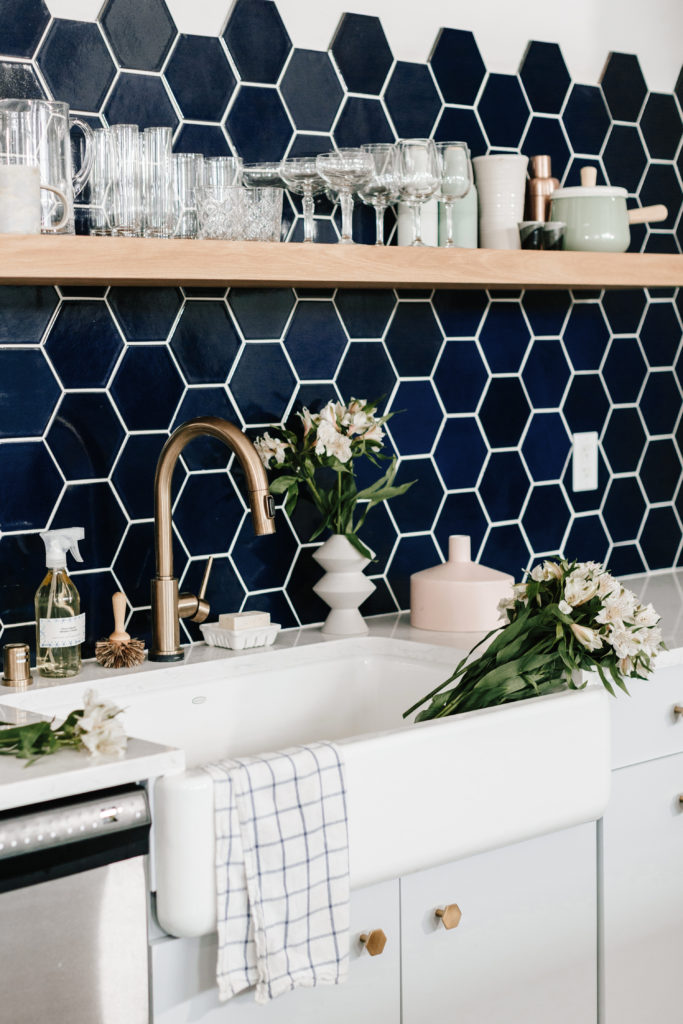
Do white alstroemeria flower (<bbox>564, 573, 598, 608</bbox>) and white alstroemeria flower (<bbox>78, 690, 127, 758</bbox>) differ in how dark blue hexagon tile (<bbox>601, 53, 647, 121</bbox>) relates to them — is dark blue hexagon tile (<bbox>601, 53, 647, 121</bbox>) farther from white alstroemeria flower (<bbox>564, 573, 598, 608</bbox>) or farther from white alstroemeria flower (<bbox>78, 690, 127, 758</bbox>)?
white alstroemeria flower (<bbox>78, 690, 127, 758</bbox>)

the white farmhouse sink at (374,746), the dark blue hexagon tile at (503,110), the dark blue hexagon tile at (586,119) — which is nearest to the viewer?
the white farmhouse sink at (374,746)

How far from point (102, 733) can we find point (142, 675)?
58 centimetres

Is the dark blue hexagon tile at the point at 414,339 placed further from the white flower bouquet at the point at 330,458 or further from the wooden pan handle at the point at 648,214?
the wooden pan handle at the point at 648,214

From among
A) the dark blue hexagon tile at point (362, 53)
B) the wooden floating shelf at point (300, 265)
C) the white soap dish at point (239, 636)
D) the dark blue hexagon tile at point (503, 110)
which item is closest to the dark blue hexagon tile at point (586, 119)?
the dark blue hexagon tile at point (503, 110)

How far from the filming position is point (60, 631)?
1.94 m

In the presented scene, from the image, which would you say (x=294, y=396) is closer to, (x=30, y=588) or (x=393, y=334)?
(x=393, y=334)

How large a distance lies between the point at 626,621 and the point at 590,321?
44.6 inches

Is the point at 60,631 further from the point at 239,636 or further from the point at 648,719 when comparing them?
the point at 648,719

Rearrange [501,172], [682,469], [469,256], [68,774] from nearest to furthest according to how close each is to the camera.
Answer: [68,774], [469,256], [501,172], [682,469]

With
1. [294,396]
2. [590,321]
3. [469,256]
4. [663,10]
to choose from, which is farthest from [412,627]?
[663,10]

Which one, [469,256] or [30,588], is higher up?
[469,256]

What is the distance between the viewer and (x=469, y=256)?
2252 mm

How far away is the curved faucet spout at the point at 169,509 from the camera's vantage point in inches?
79.4

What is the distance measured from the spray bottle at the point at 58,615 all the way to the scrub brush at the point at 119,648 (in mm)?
68
